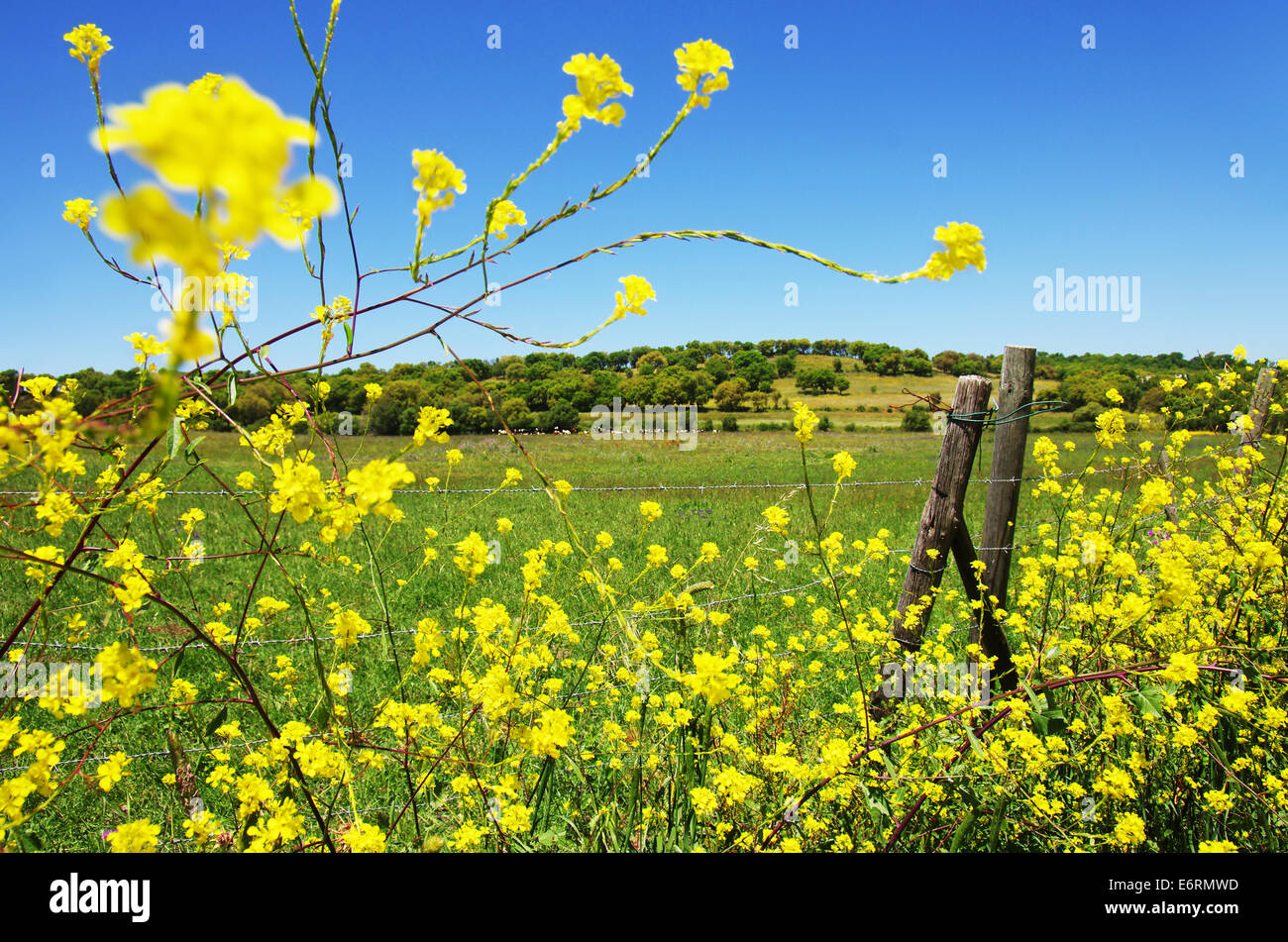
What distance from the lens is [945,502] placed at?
2.61 m

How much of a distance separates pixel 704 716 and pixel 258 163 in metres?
1.71

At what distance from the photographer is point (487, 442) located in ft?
72.1

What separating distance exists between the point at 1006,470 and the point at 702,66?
291 cm

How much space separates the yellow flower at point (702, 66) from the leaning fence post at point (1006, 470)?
272 centimetres

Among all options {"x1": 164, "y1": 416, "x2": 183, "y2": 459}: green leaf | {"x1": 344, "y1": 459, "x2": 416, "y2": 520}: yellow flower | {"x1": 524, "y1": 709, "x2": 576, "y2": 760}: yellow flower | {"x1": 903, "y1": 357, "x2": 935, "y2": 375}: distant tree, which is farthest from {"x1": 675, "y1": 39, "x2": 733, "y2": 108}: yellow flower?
{"x1": 903, "y1": 357, "x2": 935, "y2": 375}: distant tree

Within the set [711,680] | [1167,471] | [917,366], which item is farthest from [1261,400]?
[917,366]

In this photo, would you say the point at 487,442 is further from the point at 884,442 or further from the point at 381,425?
the point at 884,442

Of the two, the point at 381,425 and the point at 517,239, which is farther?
the point at 381,425

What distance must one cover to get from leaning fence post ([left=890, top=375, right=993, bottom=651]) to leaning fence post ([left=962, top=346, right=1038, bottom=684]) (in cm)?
52

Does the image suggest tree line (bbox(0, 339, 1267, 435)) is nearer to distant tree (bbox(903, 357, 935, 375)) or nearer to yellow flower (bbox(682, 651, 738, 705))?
distant tree (bbox(903, 357, 935, 375))

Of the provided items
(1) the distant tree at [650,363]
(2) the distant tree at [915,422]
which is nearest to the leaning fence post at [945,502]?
(1) the distant tree at [650,363]

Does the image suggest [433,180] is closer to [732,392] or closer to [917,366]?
[732,392]
